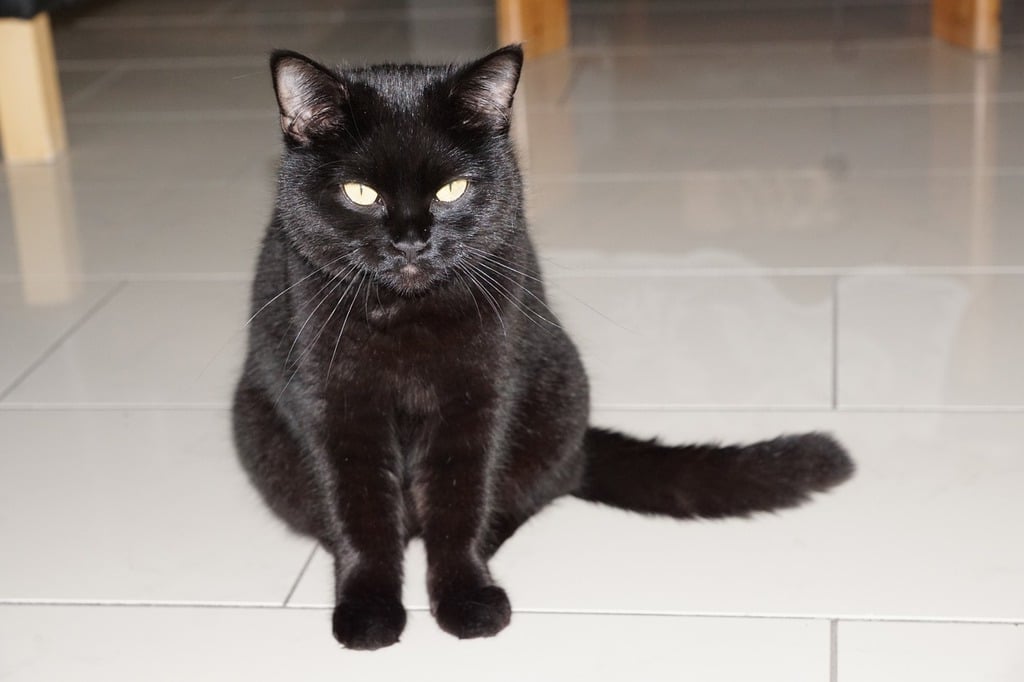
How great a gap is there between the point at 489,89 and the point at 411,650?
0.58 metres

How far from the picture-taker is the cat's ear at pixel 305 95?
1.28 meters

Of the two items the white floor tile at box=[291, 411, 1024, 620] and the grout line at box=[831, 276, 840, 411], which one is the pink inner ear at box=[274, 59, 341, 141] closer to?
the white floor tile at box=[291, 411, 1024, 620]

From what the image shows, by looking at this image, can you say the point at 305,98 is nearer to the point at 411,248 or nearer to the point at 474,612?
the point at 411,248

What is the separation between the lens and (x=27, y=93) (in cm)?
307

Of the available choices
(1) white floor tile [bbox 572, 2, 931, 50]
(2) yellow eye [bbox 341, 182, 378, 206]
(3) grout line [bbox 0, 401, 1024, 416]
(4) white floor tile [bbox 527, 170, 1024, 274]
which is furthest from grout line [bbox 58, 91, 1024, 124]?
(2) yellow eye [bbox 341, 182, 378, 206]

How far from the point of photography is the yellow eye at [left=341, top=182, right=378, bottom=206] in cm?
131

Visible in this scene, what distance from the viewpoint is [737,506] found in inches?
62.8

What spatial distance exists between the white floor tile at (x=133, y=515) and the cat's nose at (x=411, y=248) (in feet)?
1.45

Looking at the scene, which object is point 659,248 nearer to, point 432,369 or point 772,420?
point 772,420

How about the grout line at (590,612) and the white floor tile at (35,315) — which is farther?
the white floor tile at (35,315)

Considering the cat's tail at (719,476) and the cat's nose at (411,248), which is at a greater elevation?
the cat's nose at (411,248)

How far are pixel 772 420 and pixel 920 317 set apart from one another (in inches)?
16.6

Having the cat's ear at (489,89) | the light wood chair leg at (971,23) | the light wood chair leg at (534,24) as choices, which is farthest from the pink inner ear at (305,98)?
the light wood chair leg at (971,23)

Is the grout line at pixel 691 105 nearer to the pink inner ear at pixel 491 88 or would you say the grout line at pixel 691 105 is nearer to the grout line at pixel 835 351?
the grout line at pixel 835 351
